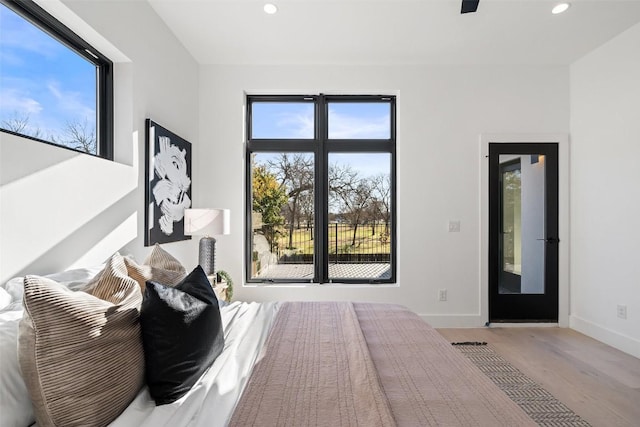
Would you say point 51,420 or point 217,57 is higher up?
point 217,57

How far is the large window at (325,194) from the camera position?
3586 mm

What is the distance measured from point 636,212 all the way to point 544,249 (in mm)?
880

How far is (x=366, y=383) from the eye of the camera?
106 centimetres

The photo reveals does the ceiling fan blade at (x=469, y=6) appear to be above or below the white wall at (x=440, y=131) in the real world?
above

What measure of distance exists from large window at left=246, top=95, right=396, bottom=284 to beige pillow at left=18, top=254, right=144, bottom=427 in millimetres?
2653

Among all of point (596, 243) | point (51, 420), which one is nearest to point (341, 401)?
point (51, 420)

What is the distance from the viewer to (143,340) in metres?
1.03

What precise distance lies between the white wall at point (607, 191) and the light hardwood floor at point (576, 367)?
0.93 feet

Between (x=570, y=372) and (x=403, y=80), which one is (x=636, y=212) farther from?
(x=403, y=80)

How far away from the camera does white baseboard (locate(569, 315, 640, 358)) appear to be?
2.73m

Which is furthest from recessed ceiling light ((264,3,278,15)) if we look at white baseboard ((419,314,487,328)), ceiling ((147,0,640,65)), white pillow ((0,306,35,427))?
white baseboard ((419,314,487,328))

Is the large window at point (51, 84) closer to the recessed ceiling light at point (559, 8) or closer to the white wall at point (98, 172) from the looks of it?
the white wall at point (98, 172)

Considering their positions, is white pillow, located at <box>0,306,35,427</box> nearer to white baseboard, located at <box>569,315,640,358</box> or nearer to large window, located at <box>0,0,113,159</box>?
large window, located at <box>0,0,113,159</box>

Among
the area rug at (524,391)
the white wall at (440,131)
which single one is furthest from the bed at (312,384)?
the white wall at (440,131)
